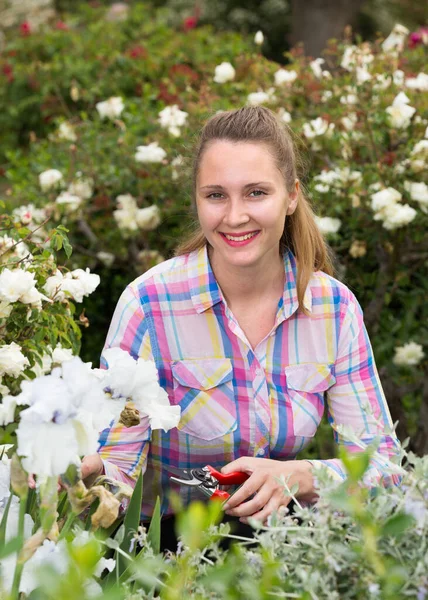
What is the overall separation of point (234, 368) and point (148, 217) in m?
1.46

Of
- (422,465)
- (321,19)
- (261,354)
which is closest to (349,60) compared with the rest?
(261,354)

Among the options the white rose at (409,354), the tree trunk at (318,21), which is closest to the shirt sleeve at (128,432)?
the white rose at (409,354)

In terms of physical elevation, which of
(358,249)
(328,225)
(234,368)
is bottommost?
(234,368)

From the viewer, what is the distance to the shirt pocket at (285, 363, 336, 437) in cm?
224

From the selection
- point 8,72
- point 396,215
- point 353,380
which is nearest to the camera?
point 353,380

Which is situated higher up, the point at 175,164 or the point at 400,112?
the point at 400,112

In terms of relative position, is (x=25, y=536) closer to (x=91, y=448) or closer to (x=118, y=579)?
(x=118, y=579)

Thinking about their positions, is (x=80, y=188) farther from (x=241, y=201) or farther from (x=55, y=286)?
(x=241, y=201)

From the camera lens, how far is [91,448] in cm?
115

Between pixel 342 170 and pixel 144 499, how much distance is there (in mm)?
1612

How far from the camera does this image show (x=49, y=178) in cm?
364

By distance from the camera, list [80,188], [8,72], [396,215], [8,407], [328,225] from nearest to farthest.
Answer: [8,407] < [396,215] < [328,225] < [80,188] < [8,72]

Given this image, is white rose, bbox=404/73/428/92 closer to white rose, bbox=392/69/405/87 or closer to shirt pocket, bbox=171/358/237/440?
white rose, bbox=392/69/405/87

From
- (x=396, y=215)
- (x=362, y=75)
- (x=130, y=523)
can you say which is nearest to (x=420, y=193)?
(x=396, y=215)
